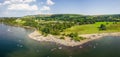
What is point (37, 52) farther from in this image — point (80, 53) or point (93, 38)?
point (93, 38)

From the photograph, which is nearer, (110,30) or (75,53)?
(75,53)

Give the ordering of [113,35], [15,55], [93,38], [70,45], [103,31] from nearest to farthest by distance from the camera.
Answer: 1. [15,55]
2. [70,45]
3. [93,38]
4. [113,35]
5. [103,31]

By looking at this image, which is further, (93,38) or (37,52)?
(93,38)

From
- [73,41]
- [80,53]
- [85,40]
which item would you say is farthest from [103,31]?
[80,53]

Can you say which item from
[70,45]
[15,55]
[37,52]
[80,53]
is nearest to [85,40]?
[70,45]

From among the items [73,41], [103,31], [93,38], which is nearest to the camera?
[73,41]

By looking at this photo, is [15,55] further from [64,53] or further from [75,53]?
[75,53]

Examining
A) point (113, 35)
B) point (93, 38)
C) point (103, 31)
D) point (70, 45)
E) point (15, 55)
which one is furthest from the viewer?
point (103, 31)

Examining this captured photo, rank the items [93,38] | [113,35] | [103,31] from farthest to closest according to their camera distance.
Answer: [103,31] → [113,35] → [93,38]
